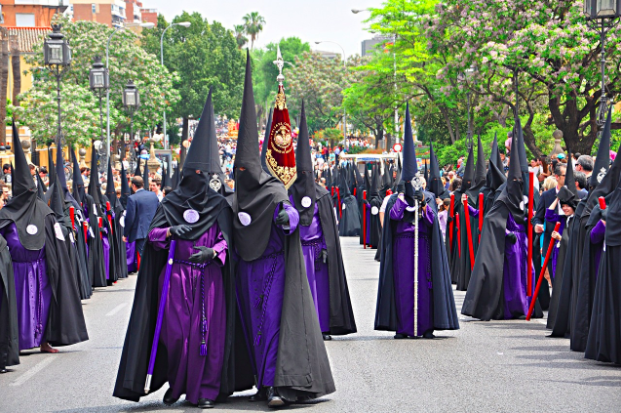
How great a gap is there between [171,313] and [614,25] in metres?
21.6

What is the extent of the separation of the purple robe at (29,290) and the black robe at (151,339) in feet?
10.3

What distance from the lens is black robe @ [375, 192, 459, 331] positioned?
12.2 meters

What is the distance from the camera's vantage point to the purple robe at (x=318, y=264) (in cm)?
1243

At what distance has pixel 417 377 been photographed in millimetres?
9719

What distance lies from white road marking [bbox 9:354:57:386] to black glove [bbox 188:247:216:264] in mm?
2690

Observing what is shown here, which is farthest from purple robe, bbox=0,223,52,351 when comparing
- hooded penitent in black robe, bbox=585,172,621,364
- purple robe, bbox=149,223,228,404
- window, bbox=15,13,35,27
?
window, bbox=15,13,35,27

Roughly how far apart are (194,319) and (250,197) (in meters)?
1.04

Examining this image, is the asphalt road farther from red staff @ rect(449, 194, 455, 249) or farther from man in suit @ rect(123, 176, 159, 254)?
red staff @ rect(449, 194, 455, 249)

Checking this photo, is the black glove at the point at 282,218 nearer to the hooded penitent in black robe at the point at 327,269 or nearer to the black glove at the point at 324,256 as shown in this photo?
the hooded penitent in black robe at the point at 327,269

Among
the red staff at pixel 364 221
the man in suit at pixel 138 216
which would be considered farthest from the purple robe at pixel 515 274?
the red staff at pixel 364 221

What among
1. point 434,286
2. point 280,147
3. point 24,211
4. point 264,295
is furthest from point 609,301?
point 24,211

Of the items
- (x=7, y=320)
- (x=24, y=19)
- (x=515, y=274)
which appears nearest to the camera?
(x=7, y=320)

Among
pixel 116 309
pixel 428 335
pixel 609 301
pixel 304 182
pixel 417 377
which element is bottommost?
pixel 116 309

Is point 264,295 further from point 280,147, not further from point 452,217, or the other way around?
point 452,217
